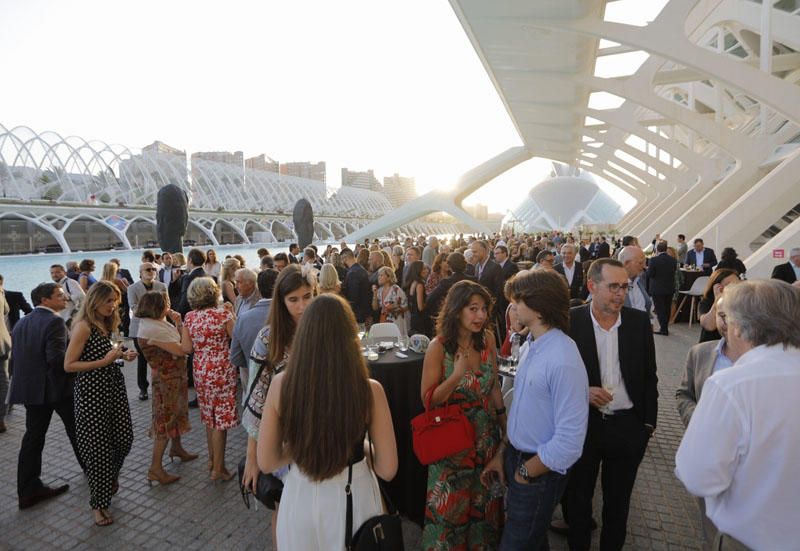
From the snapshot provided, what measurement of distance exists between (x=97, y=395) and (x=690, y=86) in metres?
26.2

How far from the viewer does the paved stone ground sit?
111 inches

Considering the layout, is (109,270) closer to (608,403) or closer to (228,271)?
(228,271)

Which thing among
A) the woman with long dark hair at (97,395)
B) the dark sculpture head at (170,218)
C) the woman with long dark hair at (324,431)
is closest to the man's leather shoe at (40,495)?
the woman with long dark hair at (97,395)

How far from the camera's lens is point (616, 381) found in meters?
2.29

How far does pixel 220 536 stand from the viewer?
9.46 ft

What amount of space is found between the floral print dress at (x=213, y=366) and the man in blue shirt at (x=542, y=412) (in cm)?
251

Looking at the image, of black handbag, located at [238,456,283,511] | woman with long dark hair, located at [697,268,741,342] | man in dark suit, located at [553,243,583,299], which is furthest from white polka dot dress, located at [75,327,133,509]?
man in dark suit, located at [553,243,583,299]

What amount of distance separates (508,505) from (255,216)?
228ft

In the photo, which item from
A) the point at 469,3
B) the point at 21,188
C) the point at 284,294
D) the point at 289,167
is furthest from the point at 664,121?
the point at 289,167

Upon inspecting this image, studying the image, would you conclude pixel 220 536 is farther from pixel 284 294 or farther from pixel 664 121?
pixel 664 121

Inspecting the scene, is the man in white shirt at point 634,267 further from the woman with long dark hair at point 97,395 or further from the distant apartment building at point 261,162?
the distant apartment building at point 261,162

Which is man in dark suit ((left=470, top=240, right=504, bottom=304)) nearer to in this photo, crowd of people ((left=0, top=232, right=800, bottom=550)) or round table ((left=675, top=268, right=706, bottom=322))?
crowd of people ((left=0, top=232, right=800, bottom=550))

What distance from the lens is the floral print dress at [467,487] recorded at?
2301 mm

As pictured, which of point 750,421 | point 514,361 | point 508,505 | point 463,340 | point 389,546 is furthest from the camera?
point 514,361
